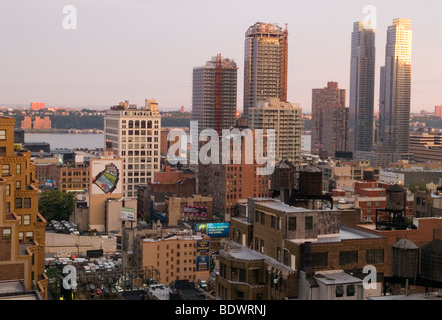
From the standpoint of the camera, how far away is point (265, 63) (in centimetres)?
10519

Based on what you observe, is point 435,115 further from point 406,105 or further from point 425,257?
point 425,257

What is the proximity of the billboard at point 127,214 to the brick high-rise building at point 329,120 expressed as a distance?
279 feet

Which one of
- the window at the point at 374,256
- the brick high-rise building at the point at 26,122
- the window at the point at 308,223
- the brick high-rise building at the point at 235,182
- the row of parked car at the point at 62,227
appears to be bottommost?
the row of parked car at the point at 62,227

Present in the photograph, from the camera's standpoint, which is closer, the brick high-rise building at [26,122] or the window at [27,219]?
the window at [27,219]

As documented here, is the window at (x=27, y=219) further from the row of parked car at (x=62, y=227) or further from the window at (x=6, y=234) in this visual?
the row of parked car at (x=62, y=227)

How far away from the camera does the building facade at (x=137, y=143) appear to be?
66.1 meters

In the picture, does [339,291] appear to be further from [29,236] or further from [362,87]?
[362,87]

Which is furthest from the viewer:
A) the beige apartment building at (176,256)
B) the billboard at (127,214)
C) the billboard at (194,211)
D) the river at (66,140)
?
the river at (66,140)

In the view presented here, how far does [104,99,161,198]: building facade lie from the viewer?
6612cm

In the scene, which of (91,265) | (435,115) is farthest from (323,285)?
(435,115)

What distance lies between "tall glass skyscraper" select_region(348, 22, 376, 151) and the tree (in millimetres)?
106276

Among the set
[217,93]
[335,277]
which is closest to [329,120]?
[217,93]

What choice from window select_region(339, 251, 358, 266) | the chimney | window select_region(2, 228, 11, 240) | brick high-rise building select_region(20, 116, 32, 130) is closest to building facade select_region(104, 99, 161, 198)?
brick high-rise building select_region(20, 116, 32, 130)

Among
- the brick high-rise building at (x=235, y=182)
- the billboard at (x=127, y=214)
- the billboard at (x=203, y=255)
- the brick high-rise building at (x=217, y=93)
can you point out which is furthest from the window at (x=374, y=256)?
the brick high-rise building at (x=217, y=93)
